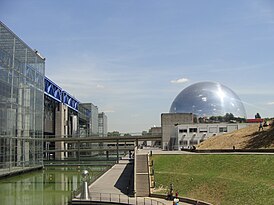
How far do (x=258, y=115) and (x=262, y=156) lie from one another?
318 feet

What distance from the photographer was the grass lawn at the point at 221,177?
23.0 metres

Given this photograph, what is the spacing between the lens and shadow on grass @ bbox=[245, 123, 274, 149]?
1512 inches

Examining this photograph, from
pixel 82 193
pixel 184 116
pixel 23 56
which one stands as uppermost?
pixel 23 56

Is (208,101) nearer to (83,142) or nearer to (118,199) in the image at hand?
(83,142)

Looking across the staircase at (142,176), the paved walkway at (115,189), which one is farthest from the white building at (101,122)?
the staircase at (142,176)

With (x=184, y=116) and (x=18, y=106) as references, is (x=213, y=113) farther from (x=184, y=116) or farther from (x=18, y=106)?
(x=18, y=106)

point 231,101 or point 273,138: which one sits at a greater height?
point 231,101

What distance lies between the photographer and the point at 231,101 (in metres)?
110

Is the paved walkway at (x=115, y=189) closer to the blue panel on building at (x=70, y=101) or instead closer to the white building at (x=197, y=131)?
the white building at (x=197, y=131)

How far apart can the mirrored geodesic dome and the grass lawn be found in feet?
229

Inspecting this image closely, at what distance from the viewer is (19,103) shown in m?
53.3

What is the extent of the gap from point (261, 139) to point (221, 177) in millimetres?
15429

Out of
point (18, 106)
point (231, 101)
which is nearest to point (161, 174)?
point (18, 106)

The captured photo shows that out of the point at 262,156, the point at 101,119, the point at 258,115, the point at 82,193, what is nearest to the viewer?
the point at 82,193
